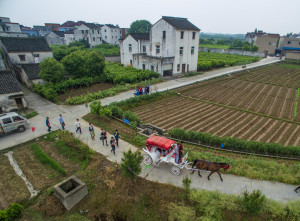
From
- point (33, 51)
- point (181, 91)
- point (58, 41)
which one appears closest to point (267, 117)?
point (181, 91)

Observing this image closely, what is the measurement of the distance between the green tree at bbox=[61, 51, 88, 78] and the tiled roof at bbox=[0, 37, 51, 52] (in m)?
9.22

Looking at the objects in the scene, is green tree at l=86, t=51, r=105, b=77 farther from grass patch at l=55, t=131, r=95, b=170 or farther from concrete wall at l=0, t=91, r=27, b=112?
grass patch at l=55, t=131, r=95, b=170

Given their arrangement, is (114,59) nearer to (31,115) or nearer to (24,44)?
(24,44)

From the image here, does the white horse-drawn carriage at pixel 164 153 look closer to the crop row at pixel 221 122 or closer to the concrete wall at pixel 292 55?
the crop row at pixel 221 122

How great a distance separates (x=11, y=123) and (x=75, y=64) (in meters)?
14.2

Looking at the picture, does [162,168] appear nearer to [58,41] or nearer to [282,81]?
[282,81]

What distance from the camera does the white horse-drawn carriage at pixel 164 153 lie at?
10.2 meters

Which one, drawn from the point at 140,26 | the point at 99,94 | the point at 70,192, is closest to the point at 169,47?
the point at 99,94

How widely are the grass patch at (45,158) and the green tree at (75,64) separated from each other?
636 inches

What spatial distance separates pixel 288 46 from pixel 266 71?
32680 millimetres

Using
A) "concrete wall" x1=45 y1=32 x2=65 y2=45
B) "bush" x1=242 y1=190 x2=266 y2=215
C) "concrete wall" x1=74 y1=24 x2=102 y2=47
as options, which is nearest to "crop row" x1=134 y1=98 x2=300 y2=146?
"bush" x1=242 y1=190 x2=266 y2=215

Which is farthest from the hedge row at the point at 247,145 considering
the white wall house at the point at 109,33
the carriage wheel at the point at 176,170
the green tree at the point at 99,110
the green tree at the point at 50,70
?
the white wall house at the point at 109,33

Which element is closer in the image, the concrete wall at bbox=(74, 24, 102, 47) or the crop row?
the crop row

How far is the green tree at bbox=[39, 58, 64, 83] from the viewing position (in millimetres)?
23141
